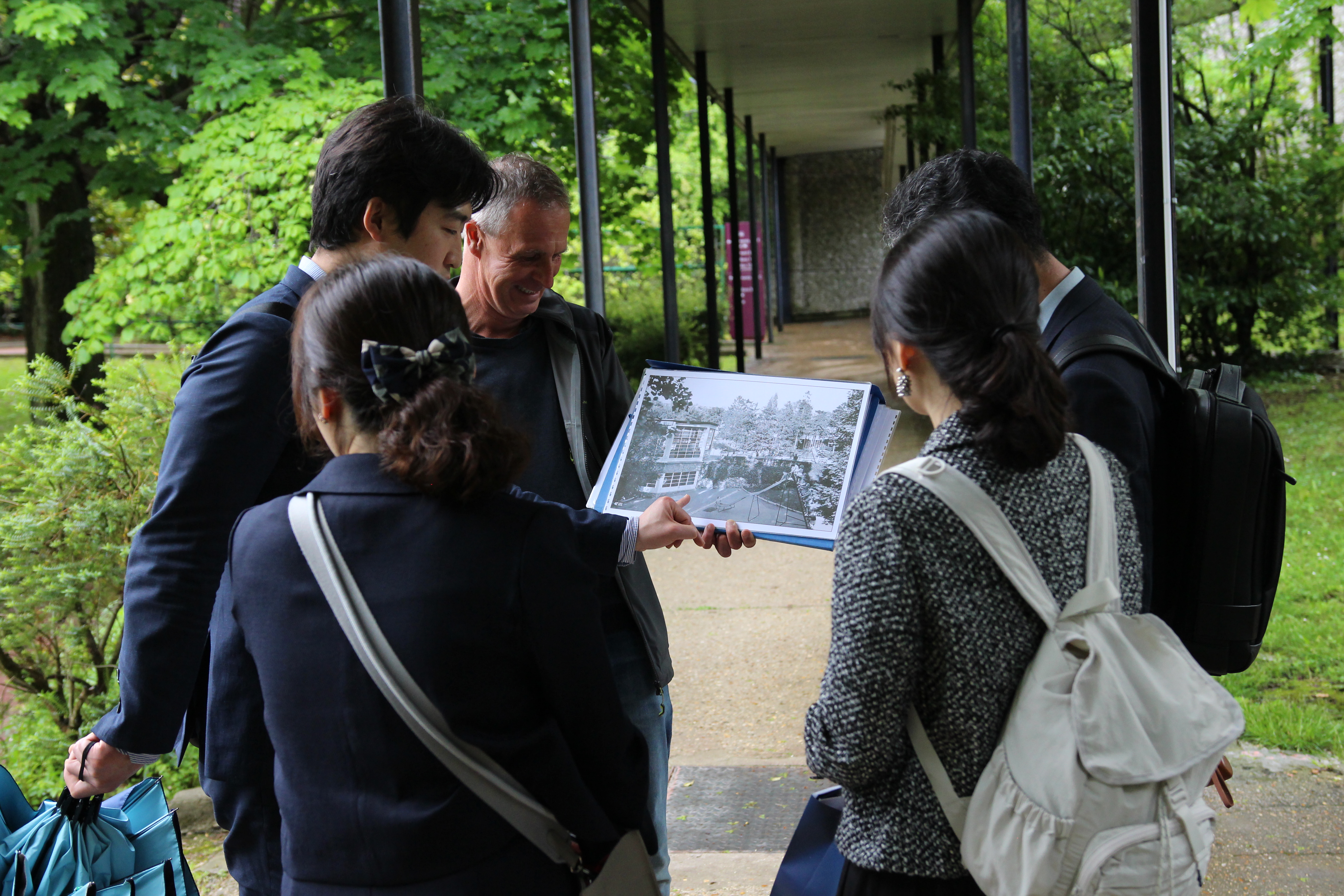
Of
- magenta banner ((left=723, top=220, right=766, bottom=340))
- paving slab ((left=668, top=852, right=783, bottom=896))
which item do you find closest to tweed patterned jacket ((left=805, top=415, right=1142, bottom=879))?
paving slab ((left=668, top=852, right=783, bottom=896))

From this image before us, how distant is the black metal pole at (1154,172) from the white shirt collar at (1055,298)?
2.33 meters

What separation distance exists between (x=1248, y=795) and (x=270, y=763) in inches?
138

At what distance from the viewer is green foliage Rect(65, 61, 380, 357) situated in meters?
9.38

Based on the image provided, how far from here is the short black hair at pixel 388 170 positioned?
203 cm

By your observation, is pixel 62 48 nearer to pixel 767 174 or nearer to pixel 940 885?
pixel 940 885

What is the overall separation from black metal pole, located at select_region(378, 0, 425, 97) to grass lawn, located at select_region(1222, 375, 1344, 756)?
4.04 meters

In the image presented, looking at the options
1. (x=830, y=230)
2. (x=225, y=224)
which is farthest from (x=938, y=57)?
(x=830, y=230)

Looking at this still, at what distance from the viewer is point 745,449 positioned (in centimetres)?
224

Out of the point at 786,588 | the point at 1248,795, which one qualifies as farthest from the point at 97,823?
the point at 786,588

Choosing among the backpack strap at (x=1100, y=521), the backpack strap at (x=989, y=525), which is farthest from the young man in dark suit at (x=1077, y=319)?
the backpack strap at (x=989, y=525)

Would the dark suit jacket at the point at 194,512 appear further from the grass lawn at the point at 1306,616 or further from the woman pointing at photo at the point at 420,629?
the grass lawn at the point at 1306,616

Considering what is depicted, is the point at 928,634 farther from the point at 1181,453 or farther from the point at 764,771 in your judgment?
the point at 764,771

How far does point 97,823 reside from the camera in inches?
76.5

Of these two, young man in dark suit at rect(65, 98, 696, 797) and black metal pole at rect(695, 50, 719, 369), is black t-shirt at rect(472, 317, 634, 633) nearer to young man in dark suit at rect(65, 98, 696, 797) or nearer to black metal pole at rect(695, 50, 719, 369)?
young man in dark suit at rect(65, 98, 696, 797)
